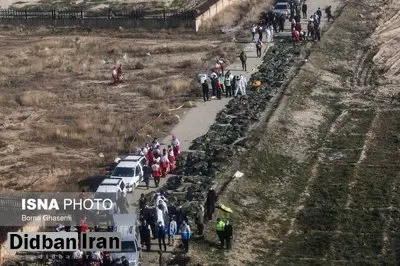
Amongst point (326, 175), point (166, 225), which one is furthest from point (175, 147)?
point (166, 225)

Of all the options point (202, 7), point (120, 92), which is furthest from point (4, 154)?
point (202, 7)

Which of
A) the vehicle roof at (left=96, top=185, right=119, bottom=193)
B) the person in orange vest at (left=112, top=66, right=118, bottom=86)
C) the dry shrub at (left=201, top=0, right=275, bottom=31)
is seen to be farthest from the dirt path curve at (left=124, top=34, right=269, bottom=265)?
→ the dry shrub at (left=201, top=0, right=275, bottom=31)

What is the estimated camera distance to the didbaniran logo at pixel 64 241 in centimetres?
2833

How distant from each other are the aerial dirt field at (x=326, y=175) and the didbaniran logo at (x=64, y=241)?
279 centimetres

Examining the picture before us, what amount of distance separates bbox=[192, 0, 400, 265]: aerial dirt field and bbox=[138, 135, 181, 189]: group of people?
Answer: 2.68 m

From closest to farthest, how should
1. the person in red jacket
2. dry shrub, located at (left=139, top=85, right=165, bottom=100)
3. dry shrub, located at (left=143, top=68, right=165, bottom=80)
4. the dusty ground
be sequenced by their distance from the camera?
dry shrub, located at (left=139, top=85, right=165, bottom=100), dry shrub, located at (left=143, top=68, right=165, bottom=80), the person in red jacket, the dusty ground

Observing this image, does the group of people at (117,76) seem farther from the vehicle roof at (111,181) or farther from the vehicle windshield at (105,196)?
the vehicle windshield at (105,196)

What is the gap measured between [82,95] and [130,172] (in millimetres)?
16045

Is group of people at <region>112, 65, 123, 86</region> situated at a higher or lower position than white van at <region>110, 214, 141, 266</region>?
higher

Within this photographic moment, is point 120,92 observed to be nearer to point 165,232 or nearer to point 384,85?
point 384,85

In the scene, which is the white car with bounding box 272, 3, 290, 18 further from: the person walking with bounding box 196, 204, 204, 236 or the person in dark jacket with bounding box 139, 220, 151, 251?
the person in dark jacket with bounding box 139, 220, 151, 251

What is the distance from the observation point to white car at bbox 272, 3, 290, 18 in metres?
65.0

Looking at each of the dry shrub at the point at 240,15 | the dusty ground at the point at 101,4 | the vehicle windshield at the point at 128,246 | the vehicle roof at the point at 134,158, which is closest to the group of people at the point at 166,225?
the vehicle windshield at the point at 128,246

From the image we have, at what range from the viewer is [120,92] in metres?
51.5
